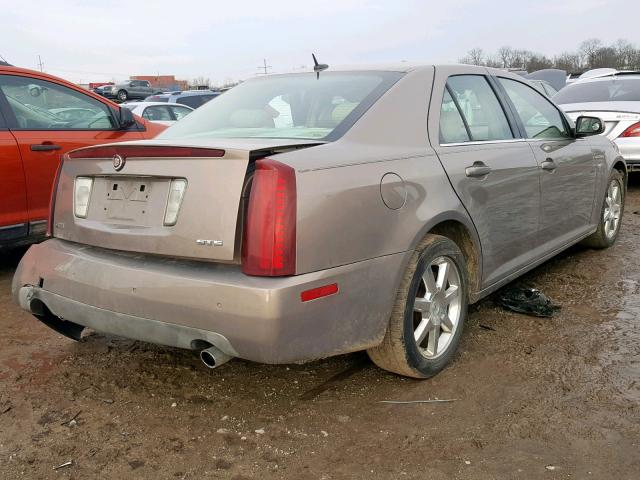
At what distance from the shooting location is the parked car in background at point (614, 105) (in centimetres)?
757

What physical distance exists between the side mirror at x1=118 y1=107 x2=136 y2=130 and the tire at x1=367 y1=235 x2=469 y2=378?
3492 mm

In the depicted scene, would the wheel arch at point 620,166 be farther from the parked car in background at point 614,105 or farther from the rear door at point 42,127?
the rear door at point 42,127

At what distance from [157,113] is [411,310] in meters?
9.57

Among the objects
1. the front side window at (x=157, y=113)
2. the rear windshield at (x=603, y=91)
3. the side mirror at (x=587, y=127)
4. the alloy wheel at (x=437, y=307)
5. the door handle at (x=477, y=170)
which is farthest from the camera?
the front side window at (x=157, y=113)

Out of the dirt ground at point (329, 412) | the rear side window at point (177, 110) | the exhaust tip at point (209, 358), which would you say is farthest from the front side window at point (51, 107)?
the rear side window at point (177, 110)

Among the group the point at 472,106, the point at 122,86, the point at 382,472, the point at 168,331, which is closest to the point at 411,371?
the point at 382,472

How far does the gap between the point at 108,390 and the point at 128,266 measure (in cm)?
76

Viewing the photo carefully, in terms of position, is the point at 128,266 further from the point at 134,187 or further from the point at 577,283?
the point at 577,283

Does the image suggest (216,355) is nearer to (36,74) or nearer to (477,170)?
(477,170)

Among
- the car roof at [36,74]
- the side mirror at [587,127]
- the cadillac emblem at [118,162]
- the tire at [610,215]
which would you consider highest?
the car roof at [36,74]

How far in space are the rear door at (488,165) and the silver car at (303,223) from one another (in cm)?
1

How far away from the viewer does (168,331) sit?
251 cm

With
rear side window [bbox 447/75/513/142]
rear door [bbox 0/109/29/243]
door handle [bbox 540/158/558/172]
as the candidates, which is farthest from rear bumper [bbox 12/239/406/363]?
rear door [bbox 0/109/29/243]

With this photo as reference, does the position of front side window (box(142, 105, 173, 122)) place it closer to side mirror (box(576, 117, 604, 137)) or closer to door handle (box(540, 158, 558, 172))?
side mirror (box(576, 117, 604, 137))
